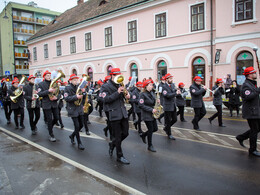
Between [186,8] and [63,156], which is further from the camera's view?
[186,8]

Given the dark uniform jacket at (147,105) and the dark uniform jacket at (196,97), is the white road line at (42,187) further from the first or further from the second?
the dark uniform jacket at (196,97)

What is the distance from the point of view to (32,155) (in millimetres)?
6109

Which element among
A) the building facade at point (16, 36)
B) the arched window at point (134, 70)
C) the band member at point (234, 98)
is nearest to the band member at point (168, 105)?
the band member at point (234, 98)

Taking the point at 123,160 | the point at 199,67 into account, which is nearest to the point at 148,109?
the point at 123,160

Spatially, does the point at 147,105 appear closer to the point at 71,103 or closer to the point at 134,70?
the point at 71,103

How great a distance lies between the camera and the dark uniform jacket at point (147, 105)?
6.25 metres

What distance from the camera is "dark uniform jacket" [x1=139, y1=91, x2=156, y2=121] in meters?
6.25

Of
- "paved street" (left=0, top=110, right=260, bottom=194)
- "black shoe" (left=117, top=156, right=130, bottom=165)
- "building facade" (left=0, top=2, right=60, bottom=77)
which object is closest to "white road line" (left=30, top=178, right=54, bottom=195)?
"paved street" (left=0, top=110, right=260, bottom=194)

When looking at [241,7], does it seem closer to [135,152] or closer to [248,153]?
[248,153]

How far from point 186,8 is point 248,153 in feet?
51.3

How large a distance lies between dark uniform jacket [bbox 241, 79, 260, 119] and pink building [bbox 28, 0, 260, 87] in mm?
11327

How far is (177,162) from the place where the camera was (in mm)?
5438

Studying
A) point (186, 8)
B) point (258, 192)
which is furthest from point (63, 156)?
point (186, 8)

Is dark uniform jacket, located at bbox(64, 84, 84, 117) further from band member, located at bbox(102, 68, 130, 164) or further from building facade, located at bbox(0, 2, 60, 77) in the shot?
building facade, located at bbox(0, 2, 60, 77)
